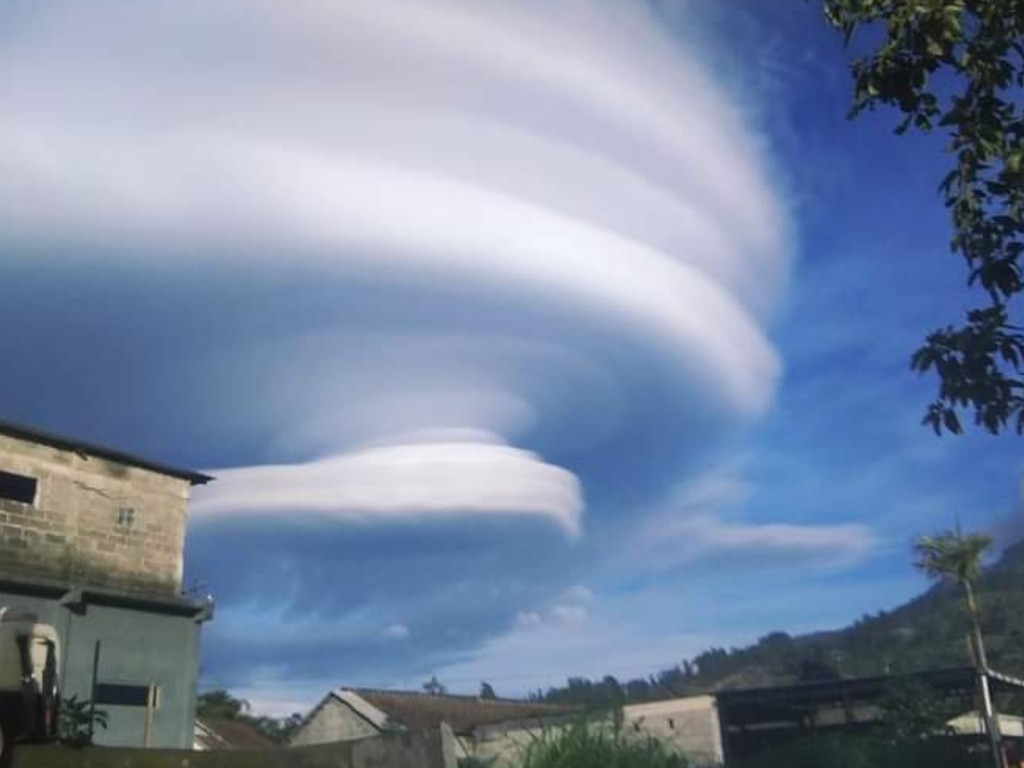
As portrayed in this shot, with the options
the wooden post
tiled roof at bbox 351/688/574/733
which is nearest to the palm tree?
tiled roof at bbox 351/688/574/733

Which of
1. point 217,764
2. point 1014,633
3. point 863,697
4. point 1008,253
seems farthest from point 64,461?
point 1014,633

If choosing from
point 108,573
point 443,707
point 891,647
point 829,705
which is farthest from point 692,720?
point 891,647

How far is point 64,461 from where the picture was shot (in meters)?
22.1

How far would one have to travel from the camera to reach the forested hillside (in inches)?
2125

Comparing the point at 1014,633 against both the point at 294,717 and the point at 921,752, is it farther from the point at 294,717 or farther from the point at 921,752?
the point at 294,717

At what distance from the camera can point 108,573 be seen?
2238 centimetres

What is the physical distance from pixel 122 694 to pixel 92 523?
357cm

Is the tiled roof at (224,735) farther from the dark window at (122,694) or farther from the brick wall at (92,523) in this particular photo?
the dark window at (122,694)

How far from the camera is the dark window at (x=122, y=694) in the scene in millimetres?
20625

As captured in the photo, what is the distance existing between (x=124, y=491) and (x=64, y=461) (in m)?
1.57

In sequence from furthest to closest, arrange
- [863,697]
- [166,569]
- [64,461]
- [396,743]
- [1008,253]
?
1. [863,697]
2. [166,569]
3. [64,461]
4. [1008,253]
5. [396,743]

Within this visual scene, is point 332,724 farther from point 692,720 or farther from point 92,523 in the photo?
point 92,523

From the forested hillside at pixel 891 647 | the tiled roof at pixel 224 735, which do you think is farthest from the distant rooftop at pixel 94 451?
the forested hillside at pixel 891 647

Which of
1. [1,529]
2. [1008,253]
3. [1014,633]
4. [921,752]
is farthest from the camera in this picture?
[1014,633]
